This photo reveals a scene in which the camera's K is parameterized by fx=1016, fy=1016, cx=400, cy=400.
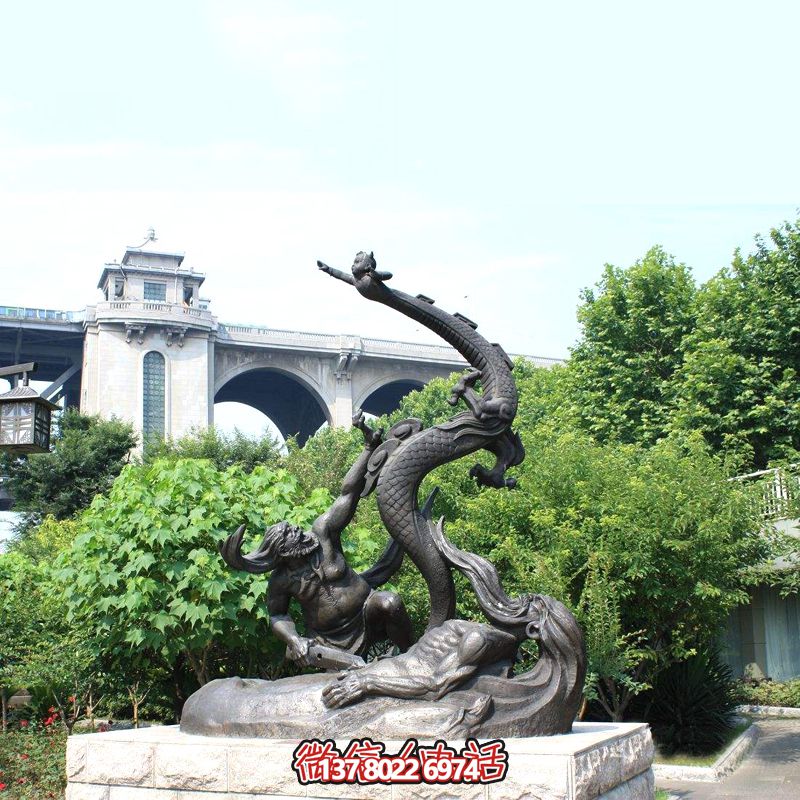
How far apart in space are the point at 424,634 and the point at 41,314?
44156mm

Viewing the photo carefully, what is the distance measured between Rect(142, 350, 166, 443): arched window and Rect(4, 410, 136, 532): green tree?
14.9 metres

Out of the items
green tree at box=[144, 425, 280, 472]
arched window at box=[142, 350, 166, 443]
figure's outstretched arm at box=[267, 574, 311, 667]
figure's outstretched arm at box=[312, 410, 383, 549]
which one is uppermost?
arched window at box=[142, 350, 166, 443]

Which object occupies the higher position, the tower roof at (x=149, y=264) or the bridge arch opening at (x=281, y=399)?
the tower roof at (x=149, y=264)

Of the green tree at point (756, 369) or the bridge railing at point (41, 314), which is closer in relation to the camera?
the green tree at point (756, 369)

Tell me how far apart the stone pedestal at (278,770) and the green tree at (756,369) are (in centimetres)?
1452

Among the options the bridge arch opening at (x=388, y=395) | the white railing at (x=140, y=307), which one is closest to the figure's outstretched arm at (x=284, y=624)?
the white railing at (x=140, y=307)

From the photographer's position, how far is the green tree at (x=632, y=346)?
2317cm

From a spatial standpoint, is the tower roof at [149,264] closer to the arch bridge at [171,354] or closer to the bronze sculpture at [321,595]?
the arch bridge at [171,354]

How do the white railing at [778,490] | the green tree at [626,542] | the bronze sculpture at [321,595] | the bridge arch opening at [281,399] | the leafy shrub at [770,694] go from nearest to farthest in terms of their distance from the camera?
1. the bronze sculpture at [321,595]
2. the green tree at [626,542]
3. the white railing at [778,490]
4. the leafy shrub at [770,694]
5. the bridge arch opening at [281,399]

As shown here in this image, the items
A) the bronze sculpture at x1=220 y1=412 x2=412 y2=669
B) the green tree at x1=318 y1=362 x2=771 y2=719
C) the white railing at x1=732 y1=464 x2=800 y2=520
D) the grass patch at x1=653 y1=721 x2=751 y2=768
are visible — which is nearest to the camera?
the bronze sculpture at x1=220 y1=412 x2=412 y2=669

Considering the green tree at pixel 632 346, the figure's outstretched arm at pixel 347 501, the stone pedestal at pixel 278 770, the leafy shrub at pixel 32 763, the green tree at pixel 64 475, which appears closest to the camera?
the stone pedestal at pixel 278 770

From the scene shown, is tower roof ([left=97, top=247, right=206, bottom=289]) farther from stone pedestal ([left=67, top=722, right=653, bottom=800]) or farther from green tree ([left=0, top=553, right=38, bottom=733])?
stone pedestal ([left=67, top=722, right=653, bottom=800])

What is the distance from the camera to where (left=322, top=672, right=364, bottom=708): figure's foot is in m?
6.51

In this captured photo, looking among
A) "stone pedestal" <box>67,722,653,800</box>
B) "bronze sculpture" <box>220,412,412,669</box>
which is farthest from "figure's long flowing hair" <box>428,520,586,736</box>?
"bronze sculpture" <box>220,412,412,669</box>
